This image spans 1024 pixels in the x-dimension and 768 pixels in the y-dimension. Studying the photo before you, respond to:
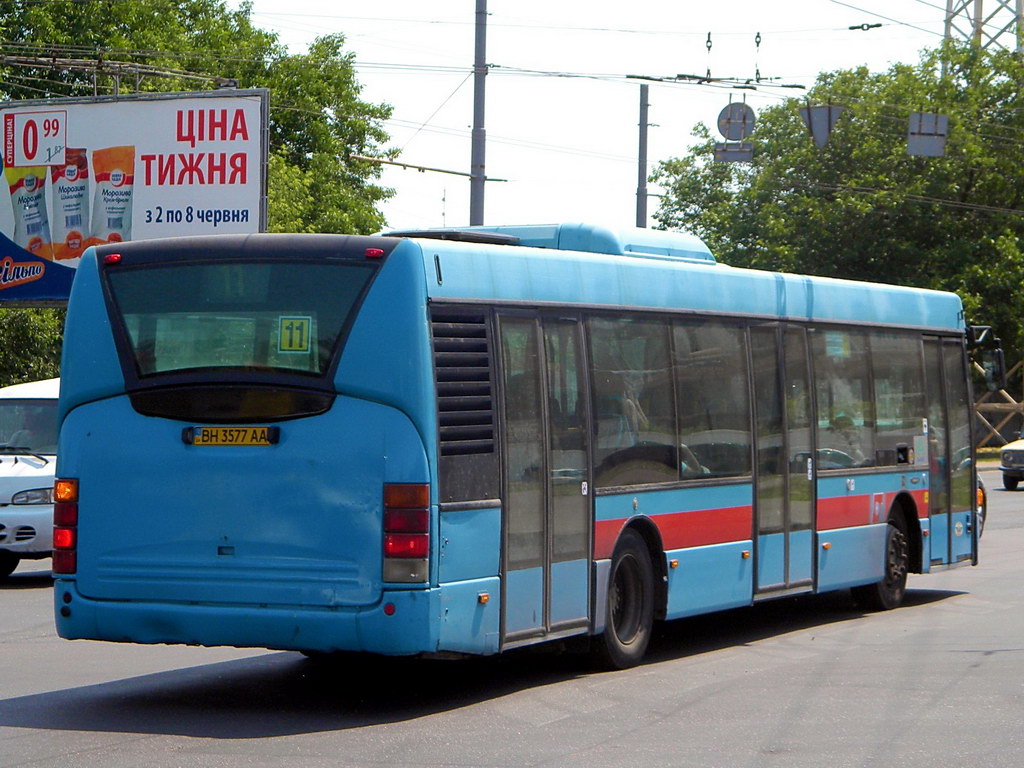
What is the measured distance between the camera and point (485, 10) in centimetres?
2266

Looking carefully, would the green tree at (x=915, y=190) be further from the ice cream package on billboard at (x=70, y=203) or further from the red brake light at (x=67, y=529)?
the red brake light at (x=67, y=529)

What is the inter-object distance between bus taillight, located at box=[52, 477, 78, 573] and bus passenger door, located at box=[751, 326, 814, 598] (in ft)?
16.8

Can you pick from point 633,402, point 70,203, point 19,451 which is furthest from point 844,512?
point 70,203

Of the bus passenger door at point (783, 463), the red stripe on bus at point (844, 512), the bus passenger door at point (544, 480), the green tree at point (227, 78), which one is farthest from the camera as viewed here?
the green tree at point (227, 78)

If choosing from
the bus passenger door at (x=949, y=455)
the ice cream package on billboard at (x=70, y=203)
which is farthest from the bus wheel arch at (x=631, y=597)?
the ice cream package on billboard at (x=70, y=203)

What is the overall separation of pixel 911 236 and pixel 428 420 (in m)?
44.0

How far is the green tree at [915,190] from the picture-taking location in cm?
4972

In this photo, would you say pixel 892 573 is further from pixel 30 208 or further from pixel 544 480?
pixel 30 208

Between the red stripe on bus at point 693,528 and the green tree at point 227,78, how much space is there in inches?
980

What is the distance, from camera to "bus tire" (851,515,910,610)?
14.6 meters

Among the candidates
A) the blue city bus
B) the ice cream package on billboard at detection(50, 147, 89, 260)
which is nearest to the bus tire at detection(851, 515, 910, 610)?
the blue city bus

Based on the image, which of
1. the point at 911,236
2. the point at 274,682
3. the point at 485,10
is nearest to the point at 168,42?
the point at 911,236

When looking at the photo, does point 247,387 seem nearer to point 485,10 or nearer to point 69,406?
point 69,406

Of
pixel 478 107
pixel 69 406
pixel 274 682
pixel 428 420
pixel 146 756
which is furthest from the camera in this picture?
pixel 478 107
